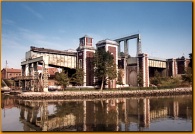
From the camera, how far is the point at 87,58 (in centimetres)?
5912

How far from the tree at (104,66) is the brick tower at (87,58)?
427 cm

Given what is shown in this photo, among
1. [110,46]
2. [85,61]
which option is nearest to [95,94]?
[85,61]

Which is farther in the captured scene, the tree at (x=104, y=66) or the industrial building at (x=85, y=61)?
the industrial building at (x=85, y=61)

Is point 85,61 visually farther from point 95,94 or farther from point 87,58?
point 95,94

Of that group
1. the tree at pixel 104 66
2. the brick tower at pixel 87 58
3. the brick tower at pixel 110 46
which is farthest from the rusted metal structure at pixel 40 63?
the tree at pixel 104 66

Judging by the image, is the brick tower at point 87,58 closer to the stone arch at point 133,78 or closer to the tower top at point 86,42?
the tower top at point 86,42

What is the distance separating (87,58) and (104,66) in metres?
7.08

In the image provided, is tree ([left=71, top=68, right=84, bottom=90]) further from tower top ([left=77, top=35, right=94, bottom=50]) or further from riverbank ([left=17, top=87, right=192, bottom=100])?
riverbank ([left=17, top=87, right=192, bottom=100])

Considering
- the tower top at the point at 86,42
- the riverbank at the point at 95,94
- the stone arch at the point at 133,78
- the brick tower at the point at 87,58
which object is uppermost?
the tower top at the point at 86,42

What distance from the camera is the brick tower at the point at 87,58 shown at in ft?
193

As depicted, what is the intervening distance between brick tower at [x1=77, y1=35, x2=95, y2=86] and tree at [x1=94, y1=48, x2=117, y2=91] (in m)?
4.27

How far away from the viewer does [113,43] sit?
59375 mm

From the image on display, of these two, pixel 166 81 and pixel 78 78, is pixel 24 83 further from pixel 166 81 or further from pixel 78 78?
pixel 166 81

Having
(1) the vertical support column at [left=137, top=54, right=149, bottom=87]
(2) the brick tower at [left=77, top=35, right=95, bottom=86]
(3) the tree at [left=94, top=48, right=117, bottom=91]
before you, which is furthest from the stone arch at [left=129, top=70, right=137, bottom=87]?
(2) the brick tower at [left=77, top=35, right=95, bottom=86]
